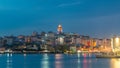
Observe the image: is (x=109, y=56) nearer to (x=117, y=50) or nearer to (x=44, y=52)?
(x=117, y=50)

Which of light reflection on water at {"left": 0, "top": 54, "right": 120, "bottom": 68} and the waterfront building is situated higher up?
the waterfront building

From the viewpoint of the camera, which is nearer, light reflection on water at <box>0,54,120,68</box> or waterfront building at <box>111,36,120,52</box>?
light reflection on water at <box>0,54,120,68</box>

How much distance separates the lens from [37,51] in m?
183

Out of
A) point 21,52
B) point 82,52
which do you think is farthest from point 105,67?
point 21,52

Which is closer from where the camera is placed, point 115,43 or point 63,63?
point 63,63

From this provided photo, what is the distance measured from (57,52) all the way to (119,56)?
86.7m

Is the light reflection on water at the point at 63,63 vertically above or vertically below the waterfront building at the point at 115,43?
below

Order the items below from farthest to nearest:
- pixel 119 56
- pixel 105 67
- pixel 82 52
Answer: pixel 82 52
pixel 119 56
pixel 105 67

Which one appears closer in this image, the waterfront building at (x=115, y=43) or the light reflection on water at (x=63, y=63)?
the light reflection on water at (x=63, y=63)

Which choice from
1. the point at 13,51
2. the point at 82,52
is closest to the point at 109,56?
the point at 82,52

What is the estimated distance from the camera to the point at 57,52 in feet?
588

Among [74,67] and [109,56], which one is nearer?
[74,67]

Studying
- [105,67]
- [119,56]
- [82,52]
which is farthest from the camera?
[82,52]

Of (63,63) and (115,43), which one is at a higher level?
(115,43)
